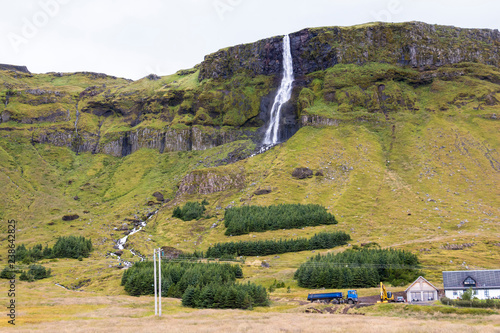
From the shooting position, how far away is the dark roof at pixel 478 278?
85.9 metres

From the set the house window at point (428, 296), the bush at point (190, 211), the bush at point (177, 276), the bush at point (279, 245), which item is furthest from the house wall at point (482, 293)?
the bush at point (190, 211)

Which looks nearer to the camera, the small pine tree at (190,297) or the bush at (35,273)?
the small pine tree at (190,297)

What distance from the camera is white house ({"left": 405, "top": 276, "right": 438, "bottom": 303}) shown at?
86.4 m

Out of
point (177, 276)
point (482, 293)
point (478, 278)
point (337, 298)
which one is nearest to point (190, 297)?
point (177, 276)

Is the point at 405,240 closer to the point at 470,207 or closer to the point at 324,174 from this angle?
the point at 470,207

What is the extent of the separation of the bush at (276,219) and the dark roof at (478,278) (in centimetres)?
7647

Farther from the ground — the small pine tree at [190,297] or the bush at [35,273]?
the bush at [35,273]

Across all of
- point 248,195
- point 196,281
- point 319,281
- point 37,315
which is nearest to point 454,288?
point 319,281

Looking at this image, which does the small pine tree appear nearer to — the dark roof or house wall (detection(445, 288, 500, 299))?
the dark roof

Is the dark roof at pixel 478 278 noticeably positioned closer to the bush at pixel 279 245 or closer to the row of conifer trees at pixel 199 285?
the row of conifer trees at pixel 199 285

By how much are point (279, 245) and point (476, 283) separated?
71228 mm

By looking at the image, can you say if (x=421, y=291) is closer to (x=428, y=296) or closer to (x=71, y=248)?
(x=428, y=296)

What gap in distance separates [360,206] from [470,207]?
40.2 metres

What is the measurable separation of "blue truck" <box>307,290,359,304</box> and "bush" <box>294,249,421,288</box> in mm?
20348
